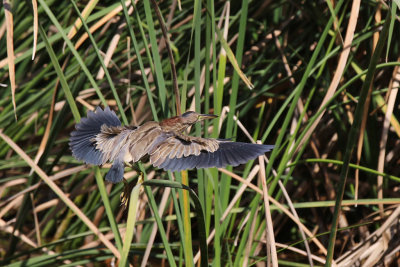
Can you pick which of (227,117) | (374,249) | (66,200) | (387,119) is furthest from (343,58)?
(66,200)

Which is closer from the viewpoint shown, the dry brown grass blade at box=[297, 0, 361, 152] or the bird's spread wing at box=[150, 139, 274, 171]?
the bird's spread wing at box=[150, 139, 274, 171]

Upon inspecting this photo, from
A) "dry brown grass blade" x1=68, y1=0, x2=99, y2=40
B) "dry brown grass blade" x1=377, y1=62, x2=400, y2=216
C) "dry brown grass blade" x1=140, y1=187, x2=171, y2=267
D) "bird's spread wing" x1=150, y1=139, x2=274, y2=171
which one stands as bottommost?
"dry brown grass blade" x1=140, y1=187, x2=171, y2=267

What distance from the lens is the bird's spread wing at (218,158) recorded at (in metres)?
1.57

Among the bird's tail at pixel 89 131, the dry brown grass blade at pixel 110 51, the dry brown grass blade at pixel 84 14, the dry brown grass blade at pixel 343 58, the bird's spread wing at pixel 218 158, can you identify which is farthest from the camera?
the dry brown grass blade at pixel 110 51

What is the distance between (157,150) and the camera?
69.4 inches

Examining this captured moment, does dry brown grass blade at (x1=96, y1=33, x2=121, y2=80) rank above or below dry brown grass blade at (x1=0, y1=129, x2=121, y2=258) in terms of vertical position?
above

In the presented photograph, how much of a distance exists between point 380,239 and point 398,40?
32.6 inches

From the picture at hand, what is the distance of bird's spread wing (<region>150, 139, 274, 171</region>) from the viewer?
1.57 m

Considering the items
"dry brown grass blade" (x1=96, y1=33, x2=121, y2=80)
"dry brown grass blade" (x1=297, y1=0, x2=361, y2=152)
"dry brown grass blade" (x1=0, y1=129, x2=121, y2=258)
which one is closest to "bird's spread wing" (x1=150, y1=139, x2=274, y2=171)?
"dry brown grass blade" (x1=0, y1=129, x2=121, y2=258)

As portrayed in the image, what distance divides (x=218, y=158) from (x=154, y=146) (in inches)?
11.0

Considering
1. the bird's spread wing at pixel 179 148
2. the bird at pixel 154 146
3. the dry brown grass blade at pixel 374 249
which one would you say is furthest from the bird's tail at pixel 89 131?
the dry brown grass blade at pixel 374 249

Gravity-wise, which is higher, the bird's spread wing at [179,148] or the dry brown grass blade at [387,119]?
the bird's spread wing at [179,148]

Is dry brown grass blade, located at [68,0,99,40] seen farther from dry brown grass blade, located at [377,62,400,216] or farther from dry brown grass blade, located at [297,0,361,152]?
→ dry brown grass blade, located at [377,62,400,216]

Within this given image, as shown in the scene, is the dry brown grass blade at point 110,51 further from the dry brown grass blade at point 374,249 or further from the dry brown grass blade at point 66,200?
the dry brown grass blade at point 374,249
